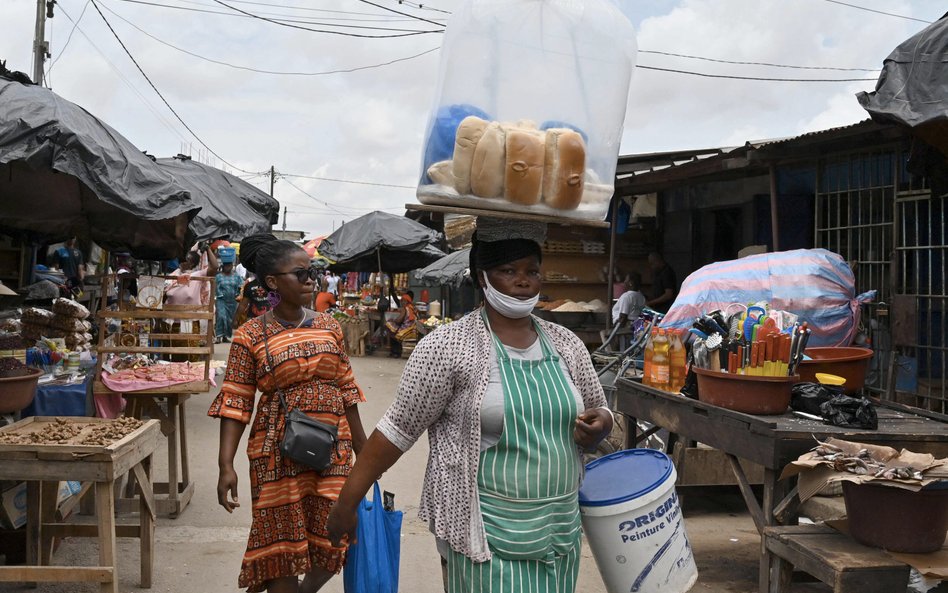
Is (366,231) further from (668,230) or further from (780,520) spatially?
(780,520)

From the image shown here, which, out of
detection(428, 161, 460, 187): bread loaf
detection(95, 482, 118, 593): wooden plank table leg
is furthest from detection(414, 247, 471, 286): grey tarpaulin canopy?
detection(428, 161, 460, 187): bread loaf

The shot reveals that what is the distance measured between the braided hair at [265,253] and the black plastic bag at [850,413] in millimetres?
2831

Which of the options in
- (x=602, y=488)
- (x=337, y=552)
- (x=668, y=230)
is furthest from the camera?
(x=668, y=230)

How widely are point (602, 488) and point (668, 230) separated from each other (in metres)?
11.0

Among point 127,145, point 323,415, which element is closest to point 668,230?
point 127,145

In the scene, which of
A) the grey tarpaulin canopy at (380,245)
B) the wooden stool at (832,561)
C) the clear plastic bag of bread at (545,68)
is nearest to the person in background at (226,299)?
the grey tarpaulin canopy at (380,245)

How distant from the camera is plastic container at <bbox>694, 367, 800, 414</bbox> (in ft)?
14.0

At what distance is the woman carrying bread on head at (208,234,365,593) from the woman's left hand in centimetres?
154

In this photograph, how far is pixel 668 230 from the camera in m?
13.2

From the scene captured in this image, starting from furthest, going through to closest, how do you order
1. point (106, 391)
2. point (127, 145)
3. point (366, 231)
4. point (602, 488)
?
point (366, 231) → point (106, 391) → point (127, 145) → point (602, 488)

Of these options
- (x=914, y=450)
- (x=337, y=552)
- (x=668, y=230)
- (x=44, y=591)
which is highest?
(x=668, y=230)

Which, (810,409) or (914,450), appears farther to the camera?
(810,409)

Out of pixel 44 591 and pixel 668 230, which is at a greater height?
pixel 668 230

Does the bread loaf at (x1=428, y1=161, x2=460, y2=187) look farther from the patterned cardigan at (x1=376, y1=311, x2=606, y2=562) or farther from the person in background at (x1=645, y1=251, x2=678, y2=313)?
the person in background at (x1=645, y1=251, x2=678, y2=313)
